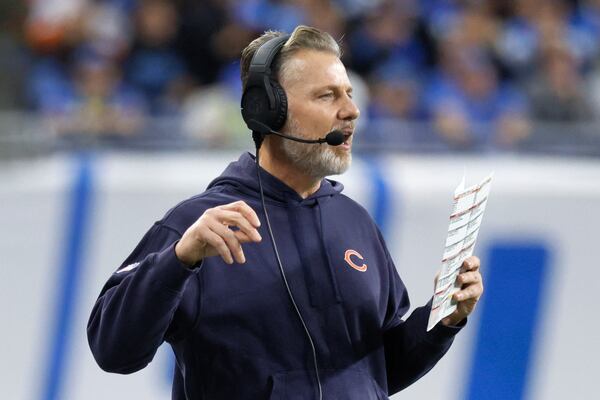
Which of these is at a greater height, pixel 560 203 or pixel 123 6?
pixel 123 6

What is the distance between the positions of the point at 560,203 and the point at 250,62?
3122 mm

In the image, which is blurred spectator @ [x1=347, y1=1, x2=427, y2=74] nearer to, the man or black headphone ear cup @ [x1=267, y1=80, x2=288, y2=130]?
the man

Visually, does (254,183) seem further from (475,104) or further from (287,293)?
(475,104)

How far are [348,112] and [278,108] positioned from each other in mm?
153

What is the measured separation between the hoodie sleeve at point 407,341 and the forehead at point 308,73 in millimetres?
455

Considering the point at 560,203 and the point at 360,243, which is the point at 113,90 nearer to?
the point at 560,203

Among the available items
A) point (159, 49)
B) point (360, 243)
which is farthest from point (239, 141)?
point (360, 243)

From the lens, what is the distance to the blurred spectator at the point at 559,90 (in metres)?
6.28

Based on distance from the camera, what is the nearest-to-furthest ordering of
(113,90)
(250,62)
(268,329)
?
1. (268,329)
2. (250,62)
3. (113,90)

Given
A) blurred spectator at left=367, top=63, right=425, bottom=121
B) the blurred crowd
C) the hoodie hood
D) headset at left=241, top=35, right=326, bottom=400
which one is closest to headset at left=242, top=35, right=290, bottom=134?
headset at left=241, top=35, right=326, bottom=400

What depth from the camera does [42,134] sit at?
6.05 m

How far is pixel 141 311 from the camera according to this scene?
258 centimetres

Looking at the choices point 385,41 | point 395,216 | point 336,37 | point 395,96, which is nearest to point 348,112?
point 395,216

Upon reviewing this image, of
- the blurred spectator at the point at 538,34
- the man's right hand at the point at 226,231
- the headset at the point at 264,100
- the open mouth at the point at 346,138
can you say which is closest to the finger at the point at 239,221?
the man's right hand at the point at 226,231
